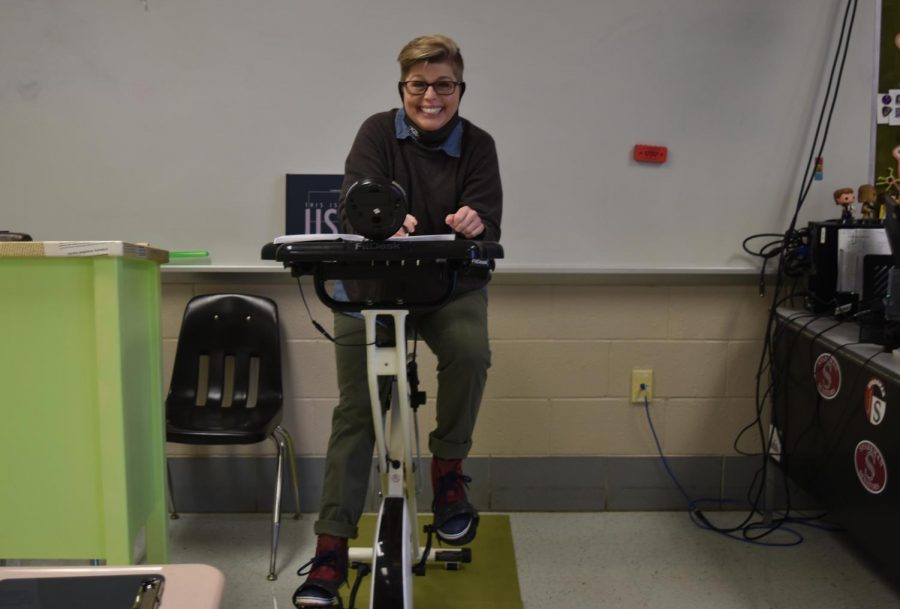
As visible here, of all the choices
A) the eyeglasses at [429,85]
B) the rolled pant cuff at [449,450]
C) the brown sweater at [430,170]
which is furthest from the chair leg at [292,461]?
the eyeglasses at [429,85]

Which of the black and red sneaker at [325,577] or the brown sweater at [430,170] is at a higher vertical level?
the brown sweater at [430,170]

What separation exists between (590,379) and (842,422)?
0.85m

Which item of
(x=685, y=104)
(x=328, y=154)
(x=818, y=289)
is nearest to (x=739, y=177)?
(x=685, y=104)

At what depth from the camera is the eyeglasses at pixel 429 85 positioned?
1.70m

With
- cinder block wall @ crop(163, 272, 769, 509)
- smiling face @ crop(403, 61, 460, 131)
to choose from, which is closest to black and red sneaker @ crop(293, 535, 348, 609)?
cinder block wall @ crop(163, 272, 769, 509)

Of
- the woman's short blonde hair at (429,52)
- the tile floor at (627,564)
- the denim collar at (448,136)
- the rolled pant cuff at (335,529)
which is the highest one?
the woman's short blonde hair at (429,52)

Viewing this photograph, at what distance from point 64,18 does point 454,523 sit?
7.14 ft

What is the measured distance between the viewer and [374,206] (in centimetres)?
124

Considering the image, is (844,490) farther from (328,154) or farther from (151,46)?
(151,46)

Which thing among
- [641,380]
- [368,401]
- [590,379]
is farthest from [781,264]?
[368,401]

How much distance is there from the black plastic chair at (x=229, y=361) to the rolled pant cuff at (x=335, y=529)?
70cm

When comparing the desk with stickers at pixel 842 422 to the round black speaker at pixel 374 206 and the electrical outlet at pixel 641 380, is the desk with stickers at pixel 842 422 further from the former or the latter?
the round black speaker at pixel 374 206

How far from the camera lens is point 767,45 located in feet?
7.89

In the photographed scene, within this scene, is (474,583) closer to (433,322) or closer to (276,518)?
(276,518)
